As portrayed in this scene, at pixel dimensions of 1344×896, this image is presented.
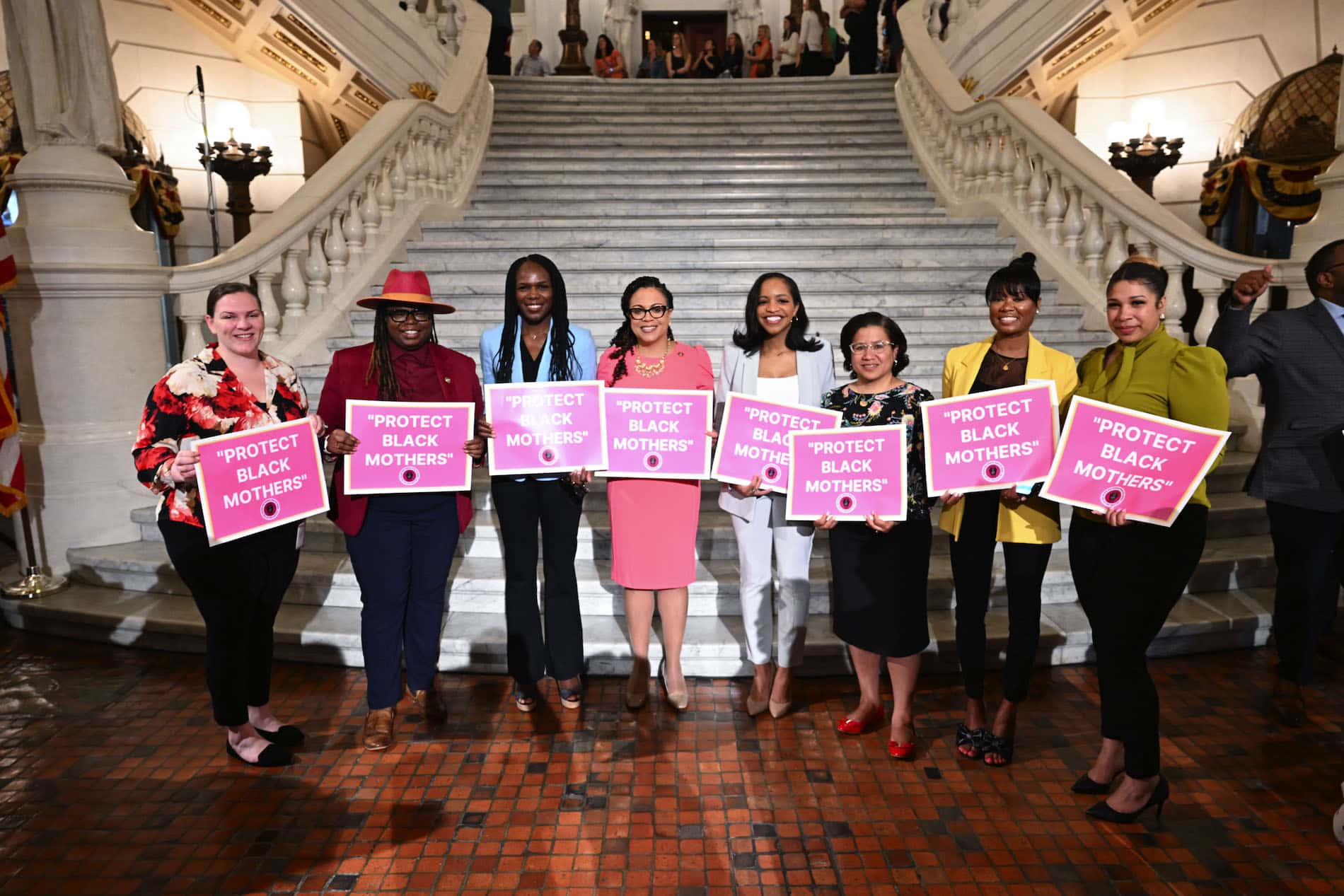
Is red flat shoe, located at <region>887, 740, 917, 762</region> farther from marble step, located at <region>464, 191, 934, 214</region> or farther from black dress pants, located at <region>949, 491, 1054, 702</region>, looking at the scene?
marble step, located at <region>464, 191, 934, 214</region>

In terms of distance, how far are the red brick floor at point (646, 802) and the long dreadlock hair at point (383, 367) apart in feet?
4.79

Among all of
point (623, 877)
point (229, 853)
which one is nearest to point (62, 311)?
point (229, 853)

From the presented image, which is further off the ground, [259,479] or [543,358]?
[543,358]

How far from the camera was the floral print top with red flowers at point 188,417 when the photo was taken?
9.75ft

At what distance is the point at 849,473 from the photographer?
10.4ft

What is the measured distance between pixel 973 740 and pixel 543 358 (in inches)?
91.6

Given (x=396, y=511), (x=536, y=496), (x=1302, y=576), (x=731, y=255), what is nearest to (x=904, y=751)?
(x=536, y=496)

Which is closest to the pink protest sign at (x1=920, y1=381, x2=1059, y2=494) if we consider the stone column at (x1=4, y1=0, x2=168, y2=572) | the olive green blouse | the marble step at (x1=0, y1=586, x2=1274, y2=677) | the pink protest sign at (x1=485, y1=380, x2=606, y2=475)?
the olive green blouse

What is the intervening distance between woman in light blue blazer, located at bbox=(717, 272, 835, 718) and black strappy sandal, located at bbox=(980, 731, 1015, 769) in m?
0.82

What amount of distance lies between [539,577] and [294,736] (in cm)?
149

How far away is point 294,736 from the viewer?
11.5 ft

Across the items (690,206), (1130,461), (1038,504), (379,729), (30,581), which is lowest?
(379,729)

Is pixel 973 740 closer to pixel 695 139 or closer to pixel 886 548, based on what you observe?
Answer: pixel 886 548

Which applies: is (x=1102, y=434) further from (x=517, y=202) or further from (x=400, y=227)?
(x=517, y=202)
